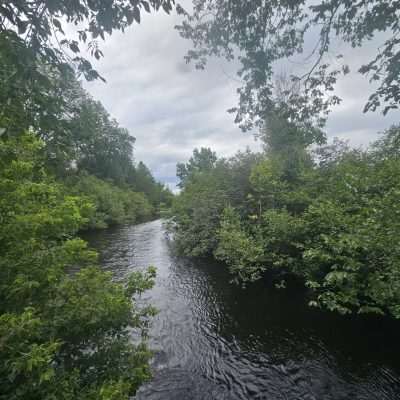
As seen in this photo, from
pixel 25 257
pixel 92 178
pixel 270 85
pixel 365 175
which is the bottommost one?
pixel 25 257

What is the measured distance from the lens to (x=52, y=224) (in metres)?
2.46

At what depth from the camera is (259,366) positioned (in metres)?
4.00

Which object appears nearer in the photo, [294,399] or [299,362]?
[294,399]

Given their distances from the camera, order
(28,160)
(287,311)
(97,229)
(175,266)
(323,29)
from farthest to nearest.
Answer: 1. (97,229)
2. (175,266)
3. (287,311)
4. (323,29)
5. (28,160)

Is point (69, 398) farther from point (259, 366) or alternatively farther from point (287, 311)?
point (287, 311)

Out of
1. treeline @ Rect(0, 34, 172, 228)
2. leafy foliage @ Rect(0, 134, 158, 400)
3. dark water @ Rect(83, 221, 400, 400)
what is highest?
treeline @ Rect(0, 34, 172, 228)

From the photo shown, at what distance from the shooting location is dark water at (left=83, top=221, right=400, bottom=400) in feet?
11.6

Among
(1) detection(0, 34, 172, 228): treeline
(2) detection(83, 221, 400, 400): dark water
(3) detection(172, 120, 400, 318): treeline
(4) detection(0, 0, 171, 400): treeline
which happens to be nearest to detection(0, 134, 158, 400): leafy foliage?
(4) detection(0, 0, 171, 400): treeline

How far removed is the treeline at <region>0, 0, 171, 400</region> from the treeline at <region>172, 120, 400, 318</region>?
236 centimetres

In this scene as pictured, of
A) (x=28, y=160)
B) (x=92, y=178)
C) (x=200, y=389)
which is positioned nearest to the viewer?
(x=28, y=160)

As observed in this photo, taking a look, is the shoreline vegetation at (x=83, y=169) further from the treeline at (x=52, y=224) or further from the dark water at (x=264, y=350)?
the dark water at (x=264, y=350)

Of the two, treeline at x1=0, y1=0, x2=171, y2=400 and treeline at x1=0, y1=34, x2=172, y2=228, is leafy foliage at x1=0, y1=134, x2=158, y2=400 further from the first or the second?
treeline at x1=0, y1=34, x2=172, y2=228

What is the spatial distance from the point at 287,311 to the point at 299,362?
1658mm

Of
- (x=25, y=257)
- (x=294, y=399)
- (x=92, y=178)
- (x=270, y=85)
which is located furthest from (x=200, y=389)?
(x=92, y=178)
